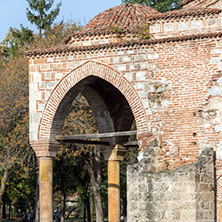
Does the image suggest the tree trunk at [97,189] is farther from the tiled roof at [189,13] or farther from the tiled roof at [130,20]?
the tiled roof at [189,13]

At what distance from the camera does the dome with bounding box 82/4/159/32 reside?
1479 centimetres

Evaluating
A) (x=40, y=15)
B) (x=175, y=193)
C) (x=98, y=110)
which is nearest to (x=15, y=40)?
(x=40, y=15)

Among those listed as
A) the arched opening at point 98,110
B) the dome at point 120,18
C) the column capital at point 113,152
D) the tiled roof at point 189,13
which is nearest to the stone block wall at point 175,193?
the arched opening at point 98,110

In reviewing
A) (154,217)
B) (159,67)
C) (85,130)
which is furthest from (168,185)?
(85,130)

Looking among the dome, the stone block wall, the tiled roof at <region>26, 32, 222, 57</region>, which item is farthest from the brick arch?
the stone block wall

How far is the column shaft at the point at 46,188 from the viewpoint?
14.3 m

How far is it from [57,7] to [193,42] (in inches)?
878

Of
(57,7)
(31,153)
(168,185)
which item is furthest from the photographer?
(57,7)

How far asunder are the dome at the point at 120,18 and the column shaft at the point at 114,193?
406 cm

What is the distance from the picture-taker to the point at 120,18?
15.3 m

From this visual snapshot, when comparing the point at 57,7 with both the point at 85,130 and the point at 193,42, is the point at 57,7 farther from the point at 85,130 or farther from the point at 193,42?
the point at 193,42

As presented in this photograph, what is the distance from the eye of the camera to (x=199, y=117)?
504 inches

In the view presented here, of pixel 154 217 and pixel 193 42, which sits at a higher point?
pixel 193 42

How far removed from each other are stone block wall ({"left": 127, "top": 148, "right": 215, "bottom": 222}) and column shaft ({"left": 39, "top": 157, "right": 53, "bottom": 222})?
8.47 ft
